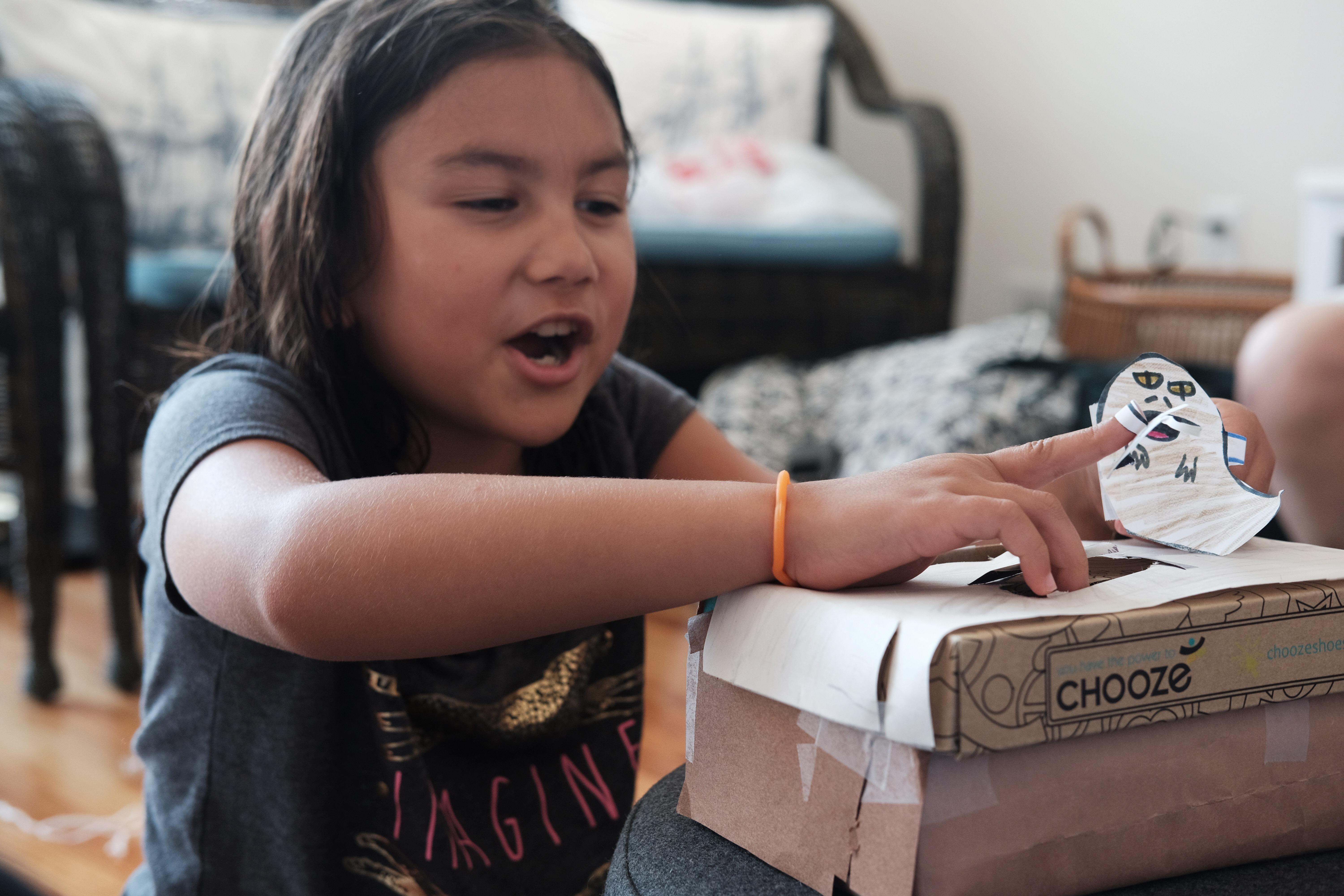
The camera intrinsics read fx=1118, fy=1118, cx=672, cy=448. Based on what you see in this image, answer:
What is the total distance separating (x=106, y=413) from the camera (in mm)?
1465

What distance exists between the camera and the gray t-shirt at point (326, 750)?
63 centimetres

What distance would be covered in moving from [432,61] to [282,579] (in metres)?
0.33

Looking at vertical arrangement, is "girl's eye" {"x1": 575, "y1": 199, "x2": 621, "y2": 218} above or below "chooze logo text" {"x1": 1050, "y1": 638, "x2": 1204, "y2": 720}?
above

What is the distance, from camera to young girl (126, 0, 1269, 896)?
1.77ft

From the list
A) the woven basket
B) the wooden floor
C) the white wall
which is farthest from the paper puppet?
the white wall

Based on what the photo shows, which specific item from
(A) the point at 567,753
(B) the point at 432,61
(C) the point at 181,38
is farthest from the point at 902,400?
(C) the point at 181,38

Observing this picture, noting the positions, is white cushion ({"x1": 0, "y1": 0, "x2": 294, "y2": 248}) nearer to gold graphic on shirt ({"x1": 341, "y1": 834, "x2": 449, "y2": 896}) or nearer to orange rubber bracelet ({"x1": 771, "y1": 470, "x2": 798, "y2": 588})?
gold graphic on shirt ({"x1": 341, "y1": 834, "x2": 449, "y2": 896})

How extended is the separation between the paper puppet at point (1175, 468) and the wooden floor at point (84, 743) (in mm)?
518

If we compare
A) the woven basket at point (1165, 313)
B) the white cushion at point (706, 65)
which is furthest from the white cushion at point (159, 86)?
the woven basket at point (1165, 313)

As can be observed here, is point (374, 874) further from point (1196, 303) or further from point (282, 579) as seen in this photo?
point (1196, 303)

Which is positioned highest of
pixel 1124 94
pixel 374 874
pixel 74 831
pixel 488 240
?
pixel 1124 94

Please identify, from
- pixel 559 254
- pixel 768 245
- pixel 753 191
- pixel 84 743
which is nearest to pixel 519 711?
pixel 559 254

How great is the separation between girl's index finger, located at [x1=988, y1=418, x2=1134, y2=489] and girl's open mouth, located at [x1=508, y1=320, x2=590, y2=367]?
285 millimetres

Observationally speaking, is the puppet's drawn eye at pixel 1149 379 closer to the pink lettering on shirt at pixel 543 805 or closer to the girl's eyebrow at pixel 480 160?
the girl's eyebrow at pixel 480 160
